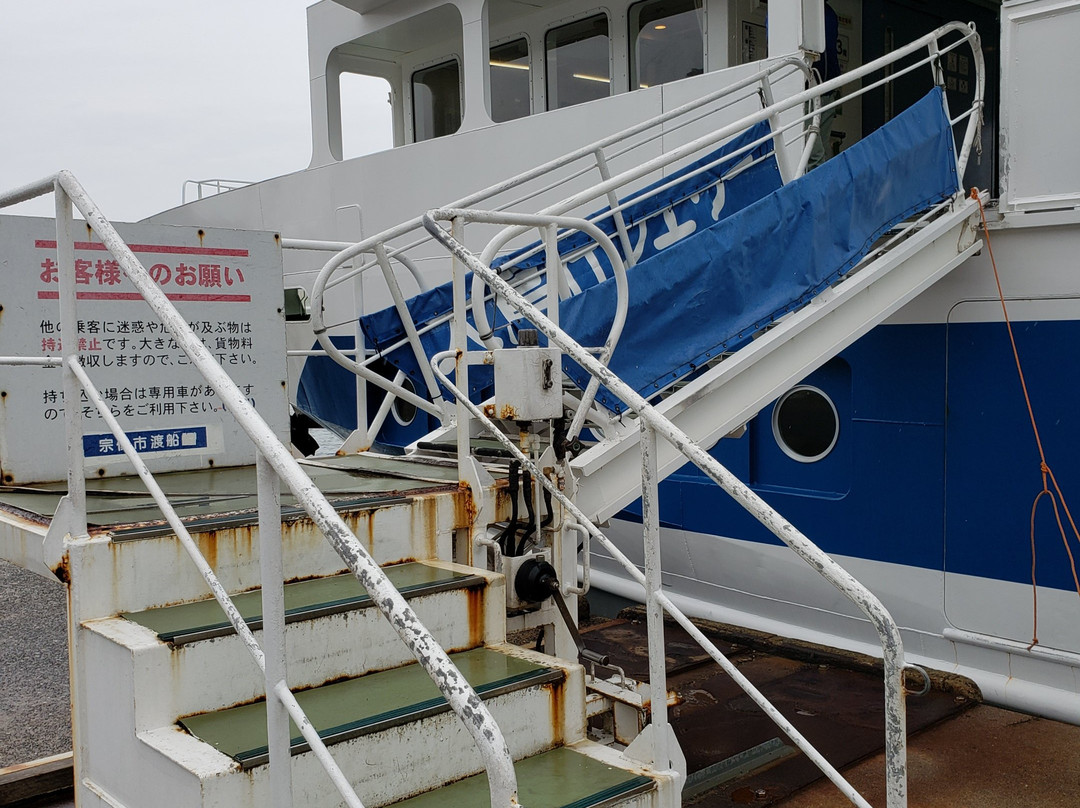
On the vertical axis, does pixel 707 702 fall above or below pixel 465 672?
below

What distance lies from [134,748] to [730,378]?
8.42 feet

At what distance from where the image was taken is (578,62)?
8625 millimetres

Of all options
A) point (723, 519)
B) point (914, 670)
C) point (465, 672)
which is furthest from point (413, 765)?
point (723, 519)

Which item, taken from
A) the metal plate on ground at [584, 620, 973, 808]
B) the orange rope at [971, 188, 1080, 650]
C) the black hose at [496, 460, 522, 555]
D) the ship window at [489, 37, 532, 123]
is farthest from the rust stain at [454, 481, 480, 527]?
the ship window at [489, 37, 532, 123]

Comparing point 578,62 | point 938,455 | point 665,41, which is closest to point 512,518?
point 938,455

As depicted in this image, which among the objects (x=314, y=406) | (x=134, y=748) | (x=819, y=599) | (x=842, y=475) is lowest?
(x=819, y=599)

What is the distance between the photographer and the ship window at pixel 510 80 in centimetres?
910

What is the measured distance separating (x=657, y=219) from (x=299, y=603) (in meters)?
3.28

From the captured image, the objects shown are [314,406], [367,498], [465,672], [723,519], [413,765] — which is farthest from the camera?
[314,406]

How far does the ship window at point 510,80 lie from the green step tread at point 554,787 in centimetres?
710

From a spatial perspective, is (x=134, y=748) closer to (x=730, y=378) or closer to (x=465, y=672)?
(x=465, y=672)

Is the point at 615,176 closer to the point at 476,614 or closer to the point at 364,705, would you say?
the point at 476,614

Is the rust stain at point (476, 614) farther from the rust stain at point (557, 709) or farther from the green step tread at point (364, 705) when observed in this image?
the rust stain at point (557, 709)

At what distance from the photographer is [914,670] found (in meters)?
5.42
